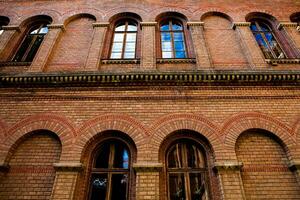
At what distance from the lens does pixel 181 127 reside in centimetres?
522

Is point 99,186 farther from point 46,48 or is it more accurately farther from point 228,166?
point 46,48

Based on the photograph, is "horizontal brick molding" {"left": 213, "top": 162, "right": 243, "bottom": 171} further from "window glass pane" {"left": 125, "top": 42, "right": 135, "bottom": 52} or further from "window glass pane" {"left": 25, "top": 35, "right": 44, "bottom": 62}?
"window glass pane" {"left": 25, "top": 35, "right": 44, "bottom": 62}

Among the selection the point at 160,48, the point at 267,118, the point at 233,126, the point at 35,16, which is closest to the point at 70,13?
the point at 35,16

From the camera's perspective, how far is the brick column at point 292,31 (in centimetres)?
720

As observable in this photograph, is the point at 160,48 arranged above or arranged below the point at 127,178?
above

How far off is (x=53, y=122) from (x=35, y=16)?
16.7 feet

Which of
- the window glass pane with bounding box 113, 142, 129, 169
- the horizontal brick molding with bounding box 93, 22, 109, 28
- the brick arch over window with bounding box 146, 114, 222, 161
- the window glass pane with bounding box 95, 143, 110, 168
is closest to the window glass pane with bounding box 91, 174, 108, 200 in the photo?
the window glass pane with bounding box 95, 143, 110, 168

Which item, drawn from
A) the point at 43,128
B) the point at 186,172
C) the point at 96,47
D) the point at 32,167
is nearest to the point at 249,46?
the point at 186,172

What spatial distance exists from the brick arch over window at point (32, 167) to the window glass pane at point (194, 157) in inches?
121

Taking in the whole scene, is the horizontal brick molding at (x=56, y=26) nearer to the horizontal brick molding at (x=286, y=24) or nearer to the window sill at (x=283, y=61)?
the window sill at (x=283, y=61)

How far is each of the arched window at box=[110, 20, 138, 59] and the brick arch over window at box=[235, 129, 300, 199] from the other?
4260 mm

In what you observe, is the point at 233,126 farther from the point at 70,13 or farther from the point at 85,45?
the point at 70,13

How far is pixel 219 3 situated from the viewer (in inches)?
331

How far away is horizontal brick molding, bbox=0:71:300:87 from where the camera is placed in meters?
5.84
